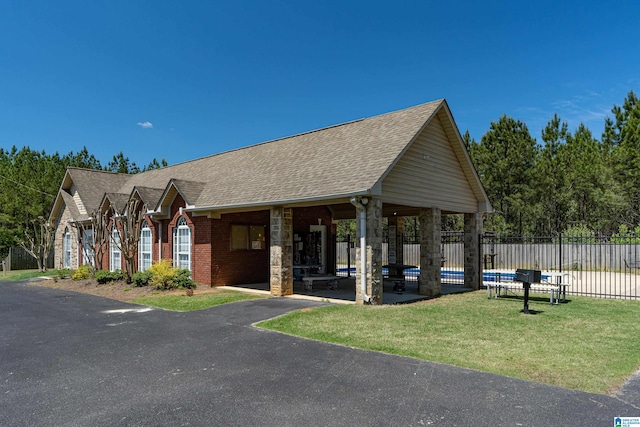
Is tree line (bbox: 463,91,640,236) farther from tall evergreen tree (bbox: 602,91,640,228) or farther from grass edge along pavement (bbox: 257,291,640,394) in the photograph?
grass edge along pavement (bbox: 257,291,640,394)

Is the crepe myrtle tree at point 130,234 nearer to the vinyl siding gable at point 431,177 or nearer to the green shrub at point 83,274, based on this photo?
the green shrub at point 83,274

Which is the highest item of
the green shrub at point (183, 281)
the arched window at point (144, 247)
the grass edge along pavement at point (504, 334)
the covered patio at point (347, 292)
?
the arched window at point (144, 247)

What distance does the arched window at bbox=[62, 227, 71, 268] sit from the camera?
2803 cm

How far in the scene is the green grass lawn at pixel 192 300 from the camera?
1288 centimetres

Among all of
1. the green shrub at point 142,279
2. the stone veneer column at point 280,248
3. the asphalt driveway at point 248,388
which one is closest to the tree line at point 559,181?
the stone veneer column at point 280,248

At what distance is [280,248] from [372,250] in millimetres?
3461

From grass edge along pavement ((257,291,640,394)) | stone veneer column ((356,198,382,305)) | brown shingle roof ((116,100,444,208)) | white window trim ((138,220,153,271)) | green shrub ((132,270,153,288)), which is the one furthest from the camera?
white window trim ((138,220,153,271))

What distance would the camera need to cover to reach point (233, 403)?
541 cm

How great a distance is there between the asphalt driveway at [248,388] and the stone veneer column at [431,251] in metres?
7.68

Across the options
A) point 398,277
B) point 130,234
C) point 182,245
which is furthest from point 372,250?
point 130,234

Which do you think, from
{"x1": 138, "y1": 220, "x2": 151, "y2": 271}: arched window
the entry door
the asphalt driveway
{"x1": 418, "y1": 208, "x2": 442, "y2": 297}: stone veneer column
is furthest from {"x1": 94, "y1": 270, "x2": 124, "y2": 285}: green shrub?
{"x1": 418, "y1": 208, "x2": 442, "y2": 297}: stone veneer column

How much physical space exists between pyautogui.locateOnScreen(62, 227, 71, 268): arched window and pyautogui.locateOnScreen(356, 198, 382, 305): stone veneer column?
22.7 metres

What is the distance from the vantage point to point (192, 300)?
1383 centimetres

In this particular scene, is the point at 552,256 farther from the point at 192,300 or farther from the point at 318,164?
the point at 192,300
